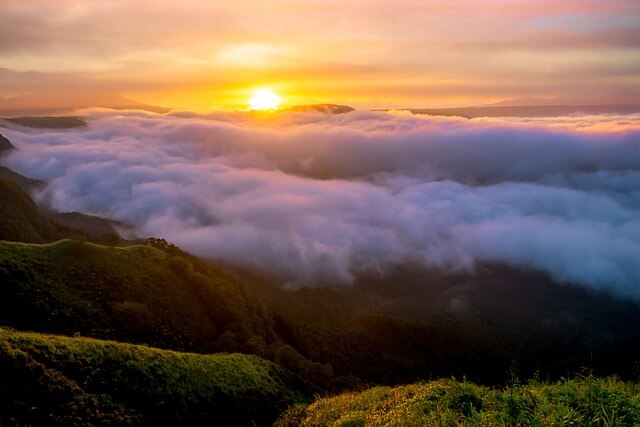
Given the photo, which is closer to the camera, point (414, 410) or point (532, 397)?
point (532, 397)

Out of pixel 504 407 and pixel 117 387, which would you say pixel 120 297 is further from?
pixel 504 407

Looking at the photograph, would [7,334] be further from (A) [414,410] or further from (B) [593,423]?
(B) [593,423]

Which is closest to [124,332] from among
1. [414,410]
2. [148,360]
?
[148,360]

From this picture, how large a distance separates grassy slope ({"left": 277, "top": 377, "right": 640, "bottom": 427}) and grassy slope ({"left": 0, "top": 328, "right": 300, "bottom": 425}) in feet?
32.4

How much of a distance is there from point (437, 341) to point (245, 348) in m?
108

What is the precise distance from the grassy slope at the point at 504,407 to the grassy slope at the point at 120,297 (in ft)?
91.4

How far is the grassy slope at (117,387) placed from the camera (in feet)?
68.8

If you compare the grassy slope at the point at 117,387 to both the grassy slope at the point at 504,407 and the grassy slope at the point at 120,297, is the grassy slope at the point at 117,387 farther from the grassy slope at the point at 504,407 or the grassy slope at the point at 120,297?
the grassy slope at the point at 120,297

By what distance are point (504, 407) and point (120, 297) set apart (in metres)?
43.4

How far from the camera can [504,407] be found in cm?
1283

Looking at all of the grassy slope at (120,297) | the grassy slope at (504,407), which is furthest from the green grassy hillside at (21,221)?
the grassy slope at (504,407)

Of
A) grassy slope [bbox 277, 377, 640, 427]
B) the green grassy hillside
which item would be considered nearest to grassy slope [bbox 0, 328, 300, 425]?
grassy slope [bbox 277, 377, 640, 427]

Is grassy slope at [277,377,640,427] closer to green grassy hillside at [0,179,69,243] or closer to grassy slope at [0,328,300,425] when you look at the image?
grassy slope at [0,328,300,425]

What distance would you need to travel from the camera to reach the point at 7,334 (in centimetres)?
2400
